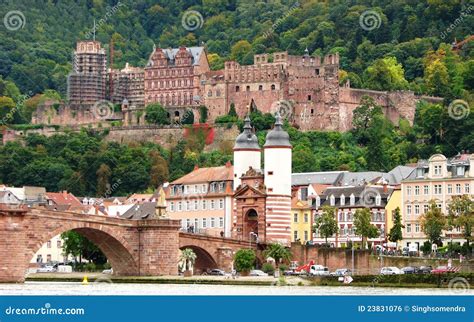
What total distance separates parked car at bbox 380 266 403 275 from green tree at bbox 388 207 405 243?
12.1 m

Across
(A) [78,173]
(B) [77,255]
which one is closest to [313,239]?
(B) [77,255]

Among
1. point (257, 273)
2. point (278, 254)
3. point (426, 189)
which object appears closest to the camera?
point (257, 273)

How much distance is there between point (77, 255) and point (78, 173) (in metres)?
35.9

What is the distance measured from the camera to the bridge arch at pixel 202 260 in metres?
96.8

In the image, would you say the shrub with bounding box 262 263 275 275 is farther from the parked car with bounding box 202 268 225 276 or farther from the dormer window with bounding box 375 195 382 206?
the dormer window with bounding box 375 195 382 206

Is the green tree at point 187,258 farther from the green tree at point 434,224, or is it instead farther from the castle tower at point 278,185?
the green tree at point 434,224

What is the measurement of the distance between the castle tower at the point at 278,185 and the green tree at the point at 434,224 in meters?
9.80

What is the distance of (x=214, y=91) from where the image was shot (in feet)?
538

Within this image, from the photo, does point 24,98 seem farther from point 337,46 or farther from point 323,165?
point 323,165

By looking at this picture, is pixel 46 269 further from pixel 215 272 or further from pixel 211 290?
pixel 211 290

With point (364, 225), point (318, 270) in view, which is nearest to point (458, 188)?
point (364, 225)

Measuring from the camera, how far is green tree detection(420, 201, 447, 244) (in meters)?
96.2

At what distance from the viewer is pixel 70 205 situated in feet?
424

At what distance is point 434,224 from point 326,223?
9.09m
